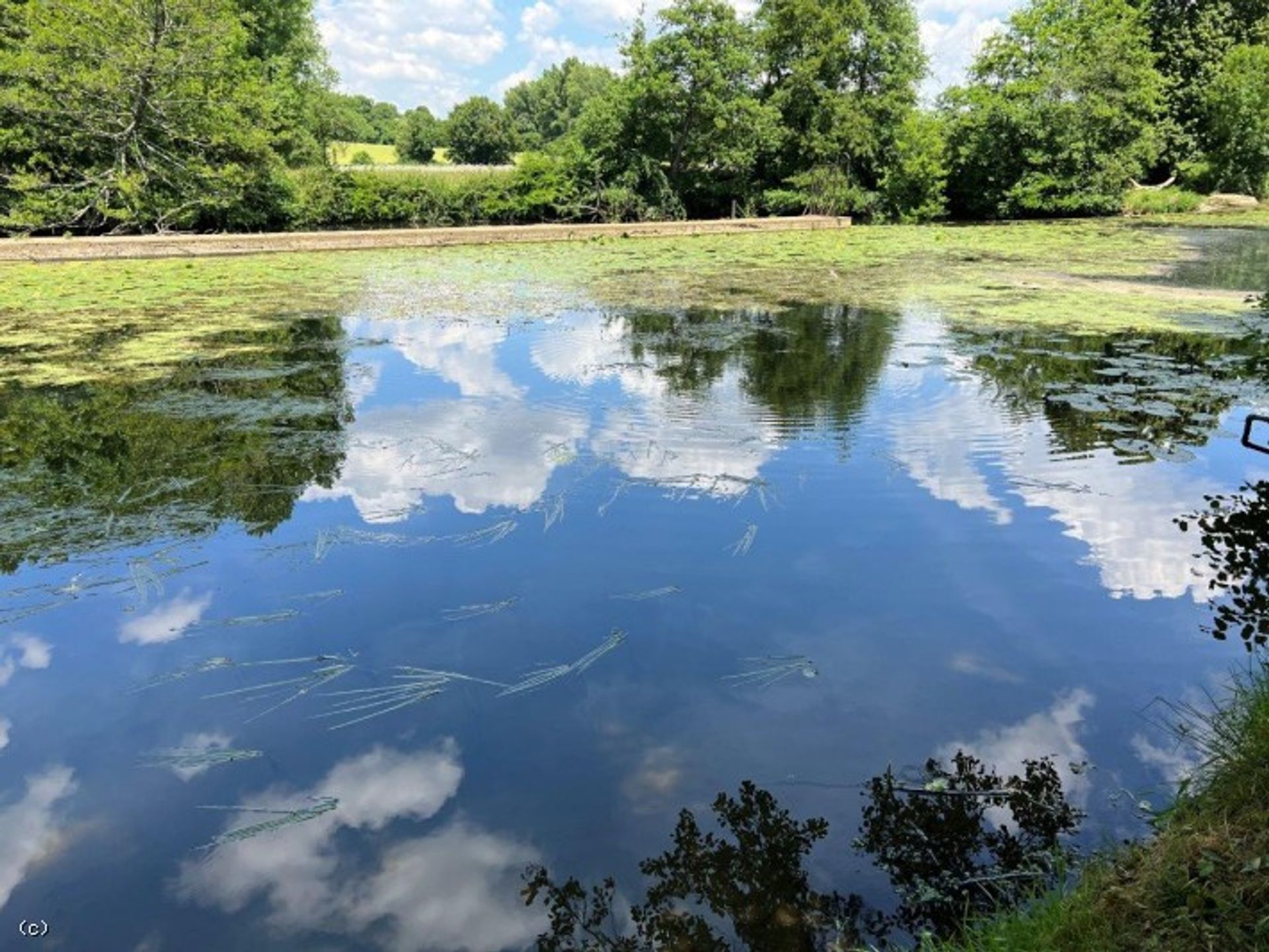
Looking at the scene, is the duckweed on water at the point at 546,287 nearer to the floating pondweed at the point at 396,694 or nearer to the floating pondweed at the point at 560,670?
the floating pondweed at the point at 396,694

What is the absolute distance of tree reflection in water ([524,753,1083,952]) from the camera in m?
2.28

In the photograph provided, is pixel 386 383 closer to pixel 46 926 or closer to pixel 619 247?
pixel 46 926

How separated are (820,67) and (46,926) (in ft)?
87.1

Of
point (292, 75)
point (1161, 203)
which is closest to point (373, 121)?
point (292, 75)

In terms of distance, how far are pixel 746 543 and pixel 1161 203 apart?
87.9ft

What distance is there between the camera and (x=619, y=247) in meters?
18.6

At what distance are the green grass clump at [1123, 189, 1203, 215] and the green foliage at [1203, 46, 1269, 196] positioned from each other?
89.0 inches

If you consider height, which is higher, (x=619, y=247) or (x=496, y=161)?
(x=496, y=161)

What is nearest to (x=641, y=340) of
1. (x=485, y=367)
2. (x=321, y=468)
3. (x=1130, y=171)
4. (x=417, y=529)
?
(x=485, y=367)

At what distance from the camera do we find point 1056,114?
22.5 meters

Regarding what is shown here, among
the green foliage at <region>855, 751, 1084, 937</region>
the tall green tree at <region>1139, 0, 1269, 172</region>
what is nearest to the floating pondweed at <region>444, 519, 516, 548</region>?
the green foliage at <region>855, 751, 1084, 937</region>

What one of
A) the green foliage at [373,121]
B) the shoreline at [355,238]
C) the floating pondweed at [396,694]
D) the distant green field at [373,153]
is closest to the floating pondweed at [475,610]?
the floating pondweed at [396,694]

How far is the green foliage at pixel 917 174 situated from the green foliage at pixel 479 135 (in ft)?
152

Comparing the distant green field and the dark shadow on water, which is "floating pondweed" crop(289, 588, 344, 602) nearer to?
the dark shadow on water
